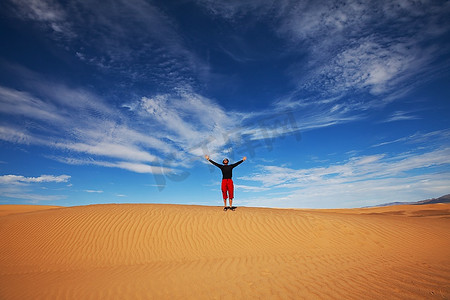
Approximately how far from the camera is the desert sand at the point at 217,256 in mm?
4720

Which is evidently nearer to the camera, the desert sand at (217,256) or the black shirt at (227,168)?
the desert sand at (217,256)

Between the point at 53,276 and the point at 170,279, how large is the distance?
3.68m

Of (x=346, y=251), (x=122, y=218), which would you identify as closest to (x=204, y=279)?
(x=346, y=251)

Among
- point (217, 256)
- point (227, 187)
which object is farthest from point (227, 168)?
point (217, 256)

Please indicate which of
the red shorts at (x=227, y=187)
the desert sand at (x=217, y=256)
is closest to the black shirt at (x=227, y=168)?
the red shorts at (x=227, y=187)

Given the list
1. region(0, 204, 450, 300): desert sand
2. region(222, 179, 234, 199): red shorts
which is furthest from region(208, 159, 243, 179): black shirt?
region(0, 204, 450, 300): desert sand

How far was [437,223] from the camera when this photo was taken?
1087 centimetres

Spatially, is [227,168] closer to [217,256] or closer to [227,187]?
[227,187]

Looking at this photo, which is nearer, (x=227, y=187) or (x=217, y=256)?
(x=217, y=256)

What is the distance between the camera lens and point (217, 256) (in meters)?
7.94

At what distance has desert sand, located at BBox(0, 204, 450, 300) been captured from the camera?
4.72 meters

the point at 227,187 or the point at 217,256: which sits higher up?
the point at 227,187

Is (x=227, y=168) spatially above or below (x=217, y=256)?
above

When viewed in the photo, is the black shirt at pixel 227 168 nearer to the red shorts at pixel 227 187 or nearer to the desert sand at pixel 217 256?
the red shorts at pixel 227 187
